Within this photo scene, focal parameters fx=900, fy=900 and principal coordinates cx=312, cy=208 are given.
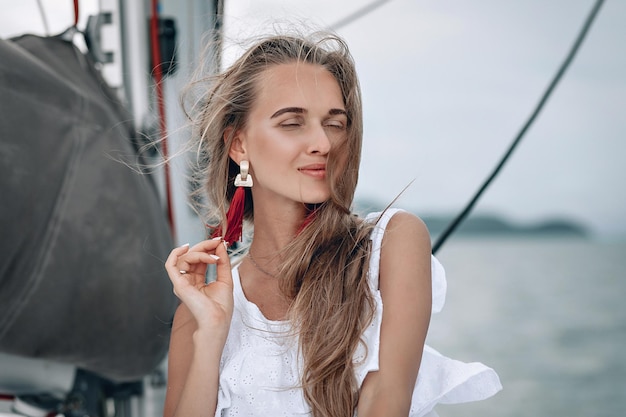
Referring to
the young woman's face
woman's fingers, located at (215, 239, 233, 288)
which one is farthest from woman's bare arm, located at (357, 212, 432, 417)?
woman's fingers, located at (215, 239, 233, 288)

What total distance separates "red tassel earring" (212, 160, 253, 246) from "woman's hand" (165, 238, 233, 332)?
12 centimetres

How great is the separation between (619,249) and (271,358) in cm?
3385

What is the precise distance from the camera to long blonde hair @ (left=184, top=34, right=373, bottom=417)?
156cm

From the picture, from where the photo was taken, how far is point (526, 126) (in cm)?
211

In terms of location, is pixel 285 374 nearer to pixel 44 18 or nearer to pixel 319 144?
pixel 319 144

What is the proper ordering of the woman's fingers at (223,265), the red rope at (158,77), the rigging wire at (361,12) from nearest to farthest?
the woman's fingers at (223,265)
the red rope at (158,77)
the rigging wire at (361,12)

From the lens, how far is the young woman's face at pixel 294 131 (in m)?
1.60

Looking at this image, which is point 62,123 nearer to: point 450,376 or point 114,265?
point 114,265

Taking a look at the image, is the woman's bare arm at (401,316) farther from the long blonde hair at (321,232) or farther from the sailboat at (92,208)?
the sailboat at (92,208)

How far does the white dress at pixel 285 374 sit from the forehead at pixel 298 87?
0.82 ft

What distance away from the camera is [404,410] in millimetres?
1483

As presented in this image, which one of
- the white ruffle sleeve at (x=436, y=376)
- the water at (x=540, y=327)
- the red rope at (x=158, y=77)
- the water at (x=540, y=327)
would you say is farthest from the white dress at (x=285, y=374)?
the water at (x=540, y=327)

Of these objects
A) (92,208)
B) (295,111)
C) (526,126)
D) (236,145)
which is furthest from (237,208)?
(526,126)

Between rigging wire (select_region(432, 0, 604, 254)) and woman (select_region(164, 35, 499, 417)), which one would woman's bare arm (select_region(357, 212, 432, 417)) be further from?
rigging wire (select_region(432, 0, 604, 254))
